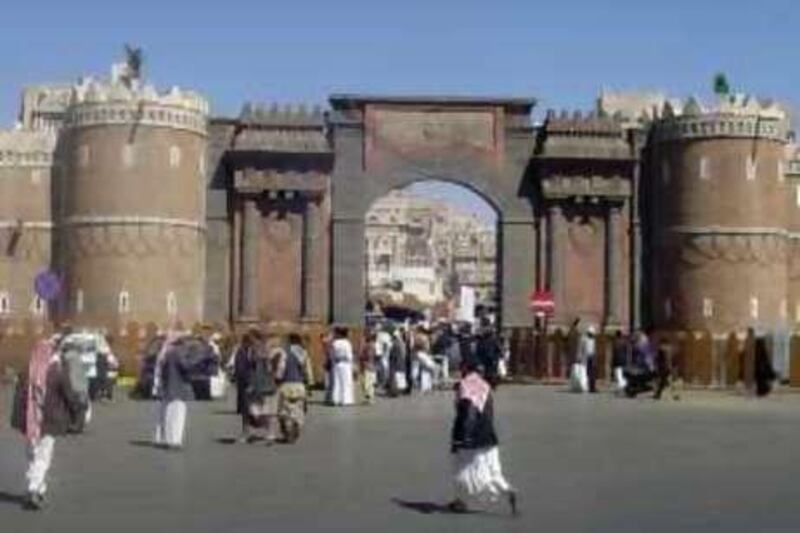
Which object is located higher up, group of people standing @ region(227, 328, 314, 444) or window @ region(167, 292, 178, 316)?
window @ region(167, 292, 178, 316)

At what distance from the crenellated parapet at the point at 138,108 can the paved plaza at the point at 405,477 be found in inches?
1006

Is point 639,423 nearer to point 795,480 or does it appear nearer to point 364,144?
point 795,480

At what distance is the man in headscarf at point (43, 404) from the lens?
44.9 ft

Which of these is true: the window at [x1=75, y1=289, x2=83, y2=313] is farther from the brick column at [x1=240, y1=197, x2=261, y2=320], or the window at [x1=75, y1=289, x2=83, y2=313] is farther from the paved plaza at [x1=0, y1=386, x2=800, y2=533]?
the paved plaza at [x1=0, y1=386, x2=800, y2=533]

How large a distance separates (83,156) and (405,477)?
36.9 m

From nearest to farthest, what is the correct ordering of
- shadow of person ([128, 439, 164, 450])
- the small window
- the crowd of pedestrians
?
the crowd of pedestrians → shadow of person ([128, 439, 164, 450]) → the small window

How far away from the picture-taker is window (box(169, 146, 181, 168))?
5028cm

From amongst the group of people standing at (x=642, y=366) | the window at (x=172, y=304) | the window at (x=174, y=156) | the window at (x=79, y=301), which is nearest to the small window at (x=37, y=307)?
the window at (x=79, y=301)

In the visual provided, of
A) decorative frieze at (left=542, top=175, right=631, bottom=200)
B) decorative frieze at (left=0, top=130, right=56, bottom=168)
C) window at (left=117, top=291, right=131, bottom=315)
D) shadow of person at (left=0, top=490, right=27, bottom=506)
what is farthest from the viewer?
decorative frieze at (left=0, top=130, right=56, bottom=168)

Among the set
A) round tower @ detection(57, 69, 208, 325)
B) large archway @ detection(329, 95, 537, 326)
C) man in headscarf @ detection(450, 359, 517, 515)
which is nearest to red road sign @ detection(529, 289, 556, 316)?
large archway @ detection(329, 95, 537, 326)

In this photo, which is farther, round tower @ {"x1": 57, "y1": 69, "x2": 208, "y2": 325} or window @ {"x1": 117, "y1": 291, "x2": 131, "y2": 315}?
round tower @ {"x1": 57, "y1": 69, "x2": 208, "y2": 325}

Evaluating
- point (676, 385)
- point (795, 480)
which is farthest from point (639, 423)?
point (676, 385)

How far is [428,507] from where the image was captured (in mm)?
13289

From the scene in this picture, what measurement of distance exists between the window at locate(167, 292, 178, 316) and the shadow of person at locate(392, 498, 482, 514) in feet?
121
